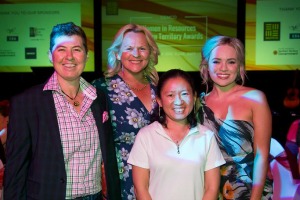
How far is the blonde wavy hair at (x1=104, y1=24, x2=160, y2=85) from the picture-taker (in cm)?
262

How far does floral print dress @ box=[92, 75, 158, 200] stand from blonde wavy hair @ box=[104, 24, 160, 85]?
193mm

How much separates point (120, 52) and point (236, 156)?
0.93 m

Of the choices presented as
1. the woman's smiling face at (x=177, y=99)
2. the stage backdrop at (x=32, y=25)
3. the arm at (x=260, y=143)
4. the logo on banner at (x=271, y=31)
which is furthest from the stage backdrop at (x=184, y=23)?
the woman's smiling face at (x=177, y=99)

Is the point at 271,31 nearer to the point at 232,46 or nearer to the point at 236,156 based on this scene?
the point at 232,46

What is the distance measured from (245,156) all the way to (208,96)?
1.36ft

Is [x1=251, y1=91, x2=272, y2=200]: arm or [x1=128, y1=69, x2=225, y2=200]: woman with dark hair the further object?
[x1=251, y1=91, x2=272, y2=200]: arm

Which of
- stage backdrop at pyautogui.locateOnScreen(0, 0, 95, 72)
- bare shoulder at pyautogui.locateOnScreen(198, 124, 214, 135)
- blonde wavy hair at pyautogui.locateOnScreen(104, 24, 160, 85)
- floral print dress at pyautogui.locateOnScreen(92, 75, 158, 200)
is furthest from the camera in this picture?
stage backdrop at pyautogui.locateOnScreen(0, 0, 95, 72)

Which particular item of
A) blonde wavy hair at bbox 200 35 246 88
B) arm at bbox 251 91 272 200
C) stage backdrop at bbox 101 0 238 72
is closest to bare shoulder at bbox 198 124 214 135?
arm at bbox 251 91 272 200

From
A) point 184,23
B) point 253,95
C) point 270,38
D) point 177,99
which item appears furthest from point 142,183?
point 270,38

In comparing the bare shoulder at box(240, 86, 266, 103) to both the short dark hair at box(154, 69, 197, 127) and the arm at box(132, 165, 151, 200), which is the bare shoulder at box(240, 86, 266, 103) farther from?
the arm at box(132, 165, 151, 200)

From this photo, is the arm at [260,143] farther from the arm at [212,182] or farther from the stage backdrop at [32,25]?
the stage backdrop at [32,25]

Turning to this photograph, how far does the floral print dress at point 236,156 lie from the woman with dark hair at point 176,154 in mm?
155

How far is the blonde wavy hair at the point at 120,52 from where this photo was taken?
2617 mm

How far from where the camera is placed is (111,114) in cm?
250
